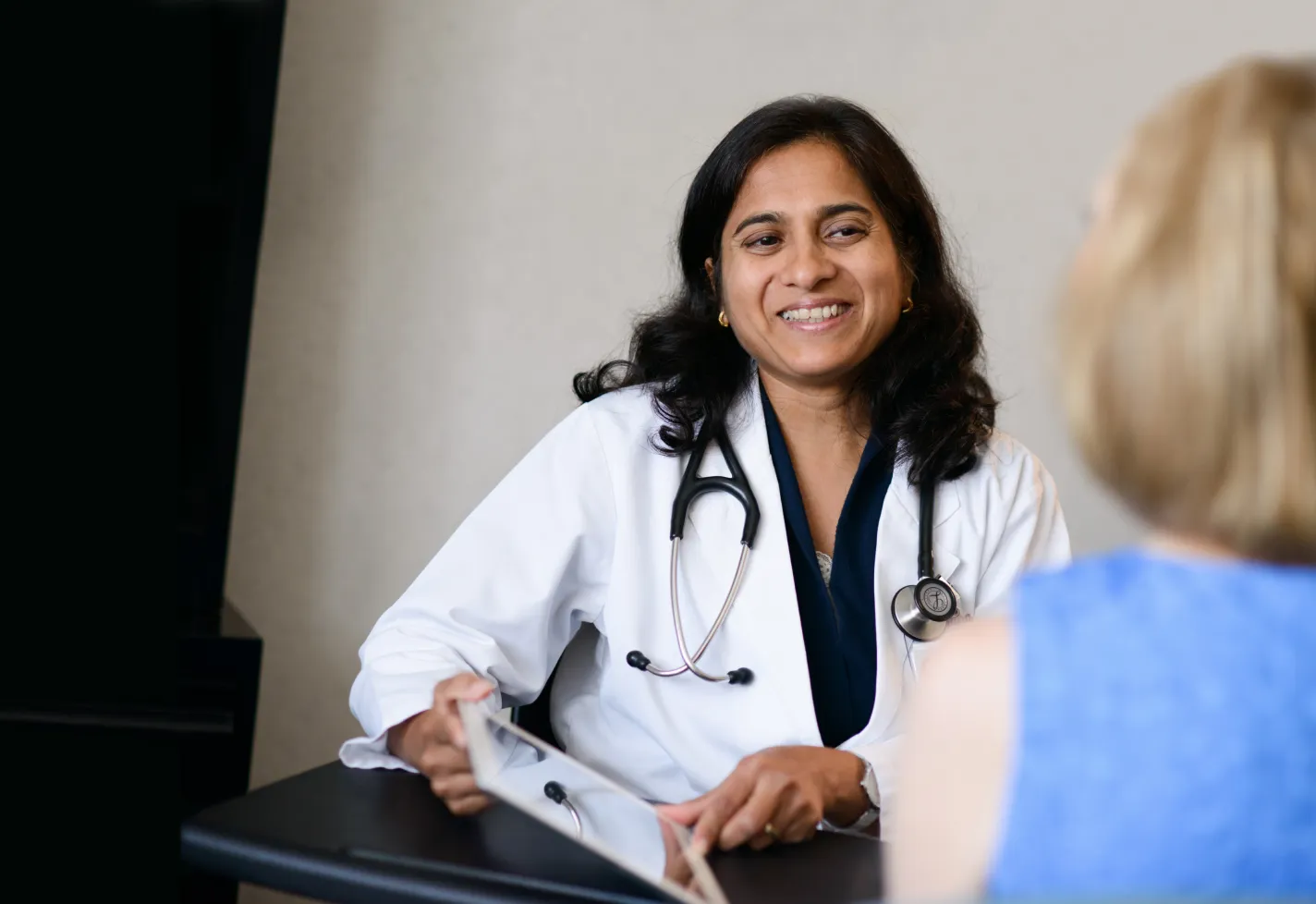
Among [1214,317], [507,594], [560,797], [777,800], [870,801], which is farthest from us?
[507,594]

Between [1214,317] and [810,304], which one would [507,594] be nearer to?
[810,304]

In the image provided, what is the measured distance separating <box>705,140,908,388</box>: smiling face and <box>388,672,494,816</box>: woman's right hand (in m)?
0.56

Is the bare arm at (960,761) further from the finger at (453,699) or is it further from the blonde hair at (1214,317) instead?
the finger at (453,699)

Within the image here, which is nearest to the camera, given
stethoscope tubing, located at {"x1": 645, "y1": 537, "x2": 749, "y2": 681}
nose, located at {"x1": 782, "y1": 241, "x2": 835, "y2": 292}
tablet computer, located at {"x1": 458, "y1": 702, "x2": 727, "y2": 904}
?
tablet computer, located at {"x1": 458, "y1": 702, "x2": 727, "y2": 904}

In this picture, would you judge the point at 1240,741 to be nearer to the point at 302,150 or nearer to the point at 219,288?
the point at 219,288

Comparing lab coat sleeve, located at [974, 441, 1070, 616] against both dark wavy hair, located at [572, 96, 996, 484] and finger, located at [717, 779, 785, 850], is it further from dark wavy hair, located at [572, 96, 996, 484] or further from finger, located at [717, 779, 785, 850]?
finger, located at [717, 779, 785, 850]

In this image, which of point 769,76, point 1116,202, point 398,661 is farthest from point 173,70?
point 1116,202

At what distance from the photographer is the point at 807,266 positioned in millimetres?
1514

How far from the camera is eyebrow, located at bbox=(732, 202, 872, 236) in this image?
5.08ft

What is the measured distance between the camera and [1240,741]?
55cm

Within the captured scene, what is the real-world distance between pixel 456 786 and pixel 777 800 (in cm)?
27

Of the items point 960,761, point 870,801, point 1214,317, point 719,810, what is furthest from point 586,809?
point 1214,317

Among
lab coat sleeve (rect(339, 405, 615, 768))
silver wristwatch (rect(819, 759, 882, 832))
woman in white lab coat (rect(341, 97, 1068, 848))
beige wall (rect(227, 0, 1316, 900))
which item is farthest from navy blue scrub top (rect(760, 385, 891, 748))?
beige wall (rect(227, 0, 1316, 900))

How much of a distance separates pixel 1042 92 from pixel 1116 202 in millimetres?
1945
